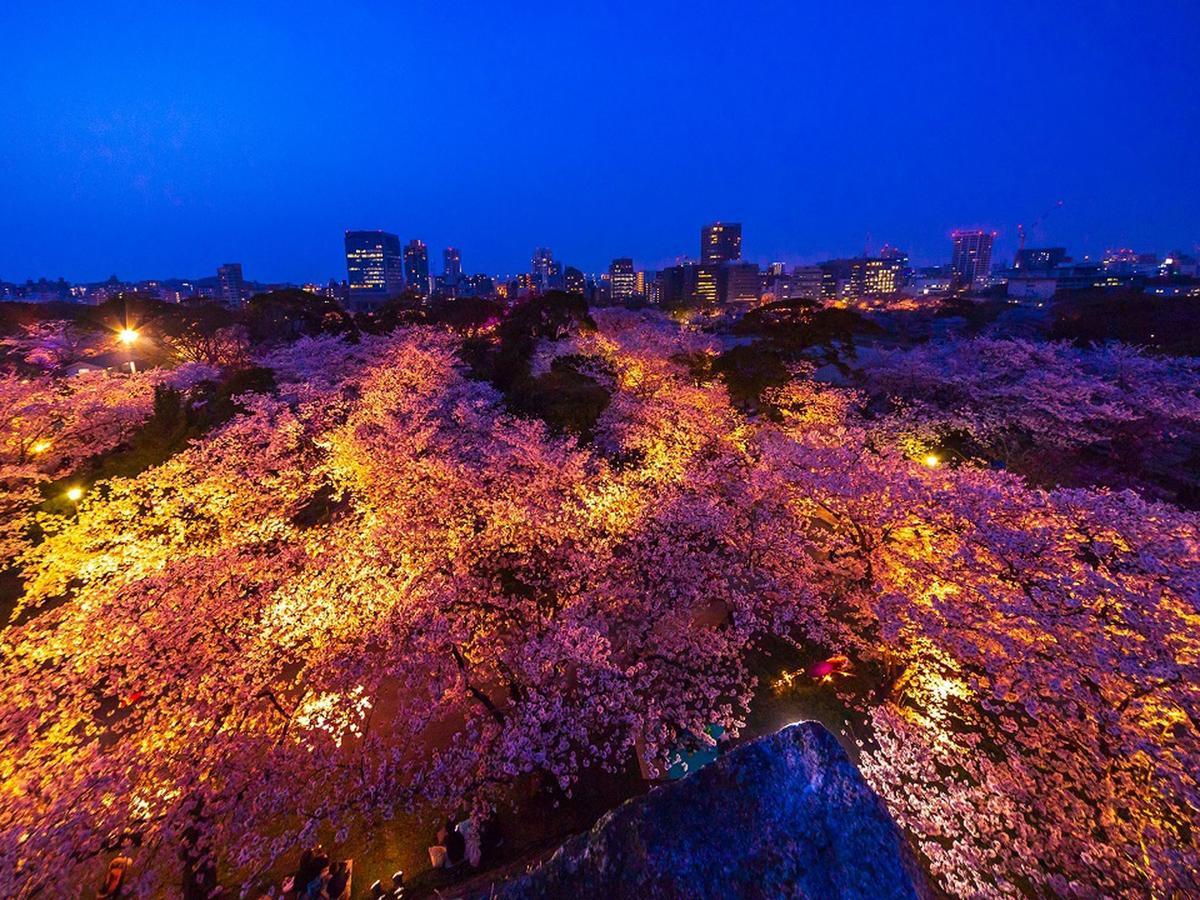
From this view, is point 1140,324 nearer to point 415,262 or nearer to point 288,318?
point 288,318

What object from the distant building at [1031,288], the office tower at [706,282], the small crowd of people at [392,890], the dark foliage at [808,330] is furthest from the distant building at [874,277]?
the small crowd of people at [392,890]

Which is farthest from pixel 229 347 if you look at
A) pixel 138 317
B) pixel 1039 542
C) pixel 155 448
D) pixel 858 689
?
pixel 1039 542

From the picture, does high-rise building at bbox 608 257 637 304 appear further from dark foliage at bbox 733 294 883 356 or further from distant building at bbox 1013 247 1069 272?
dark foliage at bbox 733 294 883 356

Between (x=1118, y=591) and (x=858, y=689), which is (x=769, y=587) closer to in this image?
(x=858, y=689)

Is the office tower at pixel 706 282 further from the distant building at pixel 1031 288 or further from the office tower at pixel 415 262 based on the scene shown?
the office tower at pixel 415 262

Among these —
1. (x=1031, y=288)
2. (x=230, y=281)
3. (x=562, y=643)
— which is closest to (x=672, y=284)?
(x=1031, y=288)

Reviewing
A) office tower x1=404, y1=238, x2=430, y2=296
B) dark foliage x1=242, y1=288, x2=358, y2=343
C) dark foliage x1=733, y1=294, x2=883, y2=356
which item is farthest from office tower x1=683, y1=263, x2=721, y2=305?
dark foliage x1=242, y1=288, x2=358, y2=343
